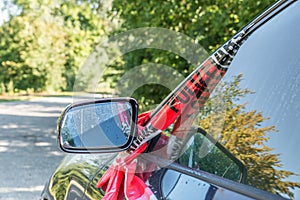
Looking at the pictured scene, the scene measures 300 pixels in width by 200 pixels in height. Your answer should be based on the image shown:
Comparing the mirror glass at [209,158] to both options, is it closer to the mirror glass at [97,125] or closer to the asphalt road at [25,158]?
the mirror glass at [97,125]

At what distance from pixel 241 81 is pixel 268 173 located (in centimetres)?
34

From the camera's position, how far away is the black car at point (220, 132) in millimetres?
1061

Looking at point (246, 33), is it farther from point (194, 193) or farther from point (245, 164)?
point (194, 193)

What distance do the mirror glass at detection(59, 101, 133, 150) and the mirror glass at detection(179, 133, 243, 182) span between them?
0.72ft

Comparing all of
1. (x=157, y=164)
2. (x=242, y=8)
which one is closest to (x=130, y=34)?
(x=242, y=8)

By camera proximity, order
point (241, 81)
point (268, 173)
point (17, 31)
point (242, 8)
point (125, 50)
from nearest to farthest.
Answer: point (268, 173) → point (241, 81) → point (242, 8) → point (125, 50) → point (17, 31)

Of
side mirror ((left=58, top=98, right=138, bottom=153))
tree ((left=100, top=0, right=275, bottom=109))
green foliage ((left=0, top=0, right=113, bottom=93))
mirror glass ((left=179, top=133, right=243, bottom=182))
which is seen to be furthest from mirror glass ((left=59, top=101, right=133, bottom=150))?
green foliage ((left=0, top=0, right=113, bottom=93))

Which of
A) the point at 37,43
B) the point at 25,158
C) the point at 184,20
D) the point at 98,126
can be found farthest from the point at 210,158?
the point at 37,43

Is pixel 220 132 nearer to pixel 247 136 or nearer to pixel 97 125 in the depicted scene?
pixel 247 136

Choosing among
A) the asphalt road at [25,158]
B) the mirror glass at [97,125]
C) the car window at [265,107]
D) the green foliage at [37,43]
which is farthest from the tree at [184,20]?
the green foliage at [37,43]

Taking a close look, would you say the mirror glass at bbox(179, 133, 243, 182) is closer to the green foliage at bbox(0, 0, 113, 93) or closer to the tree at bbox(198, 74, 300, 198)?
the tree at bbox(198, 74, 300, 198)

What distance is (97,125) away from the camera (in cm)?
170

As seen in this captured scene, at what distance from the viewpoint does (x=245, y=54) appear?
1296 millimetres

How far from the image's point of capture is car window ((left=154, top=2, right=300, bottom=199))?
1.02 metres
